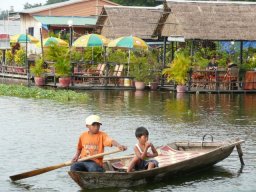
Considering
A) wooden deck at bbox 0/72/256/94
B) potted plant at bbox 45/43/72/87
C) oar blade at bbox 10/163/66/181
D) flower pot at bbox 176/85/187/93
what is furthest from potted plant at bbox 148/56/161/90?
oar blade at bbox 10/163/66/181

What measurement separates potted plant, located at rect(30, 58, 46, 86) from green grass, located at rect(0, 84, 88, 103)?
296cm

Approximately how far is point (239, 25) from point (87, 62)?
7799mm

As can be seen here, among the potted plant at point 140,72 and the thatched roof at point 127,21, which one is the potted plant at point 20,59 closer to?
the thatched roof at point 127,21

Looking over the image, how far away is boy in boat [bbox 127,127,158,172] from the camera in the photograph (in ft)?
48.0

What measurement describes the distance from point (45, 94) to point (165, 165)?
15757 mm

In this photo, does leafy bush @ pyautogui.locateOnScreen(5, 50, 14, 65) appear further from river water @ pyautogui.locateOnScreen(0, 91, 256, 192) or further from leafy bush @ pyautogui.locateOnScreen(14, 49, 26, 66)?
river water @ pyautogui.locateOnScreen(0, 91, 256, 192)

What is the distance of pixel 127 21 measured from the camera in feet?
141

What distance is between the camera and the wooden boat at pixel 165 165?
570 inches

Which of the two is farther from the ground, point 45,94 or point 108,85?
point 108,85

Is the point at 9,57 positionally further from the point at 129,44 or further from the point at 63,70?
the point at 129,44

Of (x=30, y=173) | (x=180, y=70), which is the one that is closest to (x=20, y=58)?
(x=180, y=70)

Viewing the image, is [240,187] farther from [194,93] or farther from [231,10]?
[231,10]

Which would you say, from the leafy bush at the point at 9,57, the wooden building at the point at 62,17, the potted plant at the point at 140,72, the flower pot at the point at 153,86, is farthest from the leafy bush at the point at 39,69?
the wooden building at the point at 62,17

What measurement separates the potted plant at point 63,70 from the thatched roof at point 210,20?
16.4 feet
